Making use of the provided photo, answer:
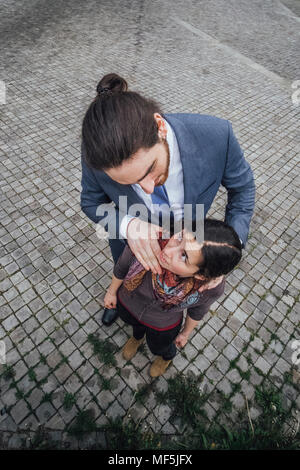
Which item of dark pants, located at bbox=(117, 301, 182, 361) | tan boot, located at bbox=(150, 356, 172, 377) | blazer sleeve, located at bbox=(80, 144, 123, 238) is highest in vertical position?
blazer sleeve, located at bbox=(80, 144, 123, 238)

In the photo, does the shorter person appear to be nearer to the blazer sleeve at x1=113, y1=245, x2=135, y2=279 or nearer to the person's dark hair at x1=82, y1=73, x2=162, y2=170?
the blazer sleeve at x1=113, y1=245, x2=135, y2=279

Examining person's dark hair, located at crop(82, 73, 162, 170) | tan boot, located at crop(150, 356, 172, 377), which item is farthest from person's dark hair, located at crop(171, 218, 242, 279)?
tan boot, located at crop(150, 356, 172, 377)

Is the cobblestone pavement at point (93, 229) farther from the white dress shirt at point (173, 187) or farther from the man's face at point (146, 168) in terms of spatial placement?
the man's face at point (146, 168)

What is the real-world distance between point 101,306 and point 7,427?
159cm

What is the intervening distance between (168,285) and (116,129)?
1212mm

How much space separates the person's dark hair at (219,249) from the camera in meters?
1.65

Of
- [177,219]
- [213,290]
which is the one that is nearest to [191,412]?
[213,290]

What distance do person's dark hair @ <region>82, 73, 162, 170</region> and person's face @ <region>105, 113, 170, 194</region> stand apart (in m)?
0.04

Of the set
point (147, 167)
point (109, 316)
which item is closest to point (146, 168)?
point (147, 167)

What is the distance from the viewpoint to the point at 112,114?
4.56 feet

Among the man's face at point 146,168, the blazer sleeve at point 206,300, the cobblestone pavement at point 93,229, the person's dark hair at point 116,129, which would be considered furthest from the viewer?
the cobblestone pavement at point 93,229

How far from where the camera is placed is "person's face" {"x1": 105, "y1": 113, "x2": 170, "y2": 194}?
151cm

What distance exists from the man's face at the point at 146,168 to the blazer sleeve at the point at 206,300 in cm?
96

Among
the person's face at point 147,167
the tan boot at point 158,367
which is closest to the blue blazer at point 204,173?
the person's face at point 147,167
